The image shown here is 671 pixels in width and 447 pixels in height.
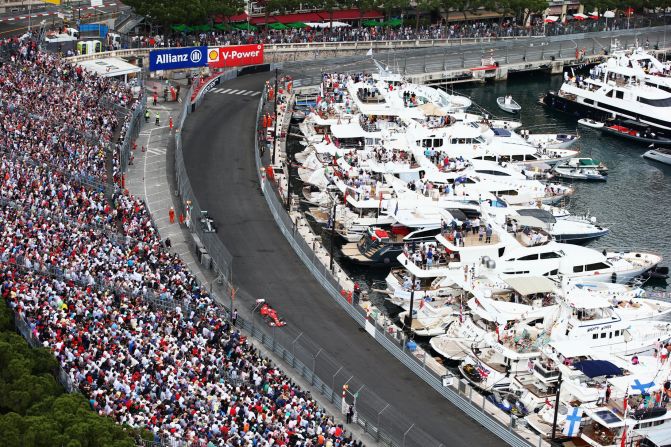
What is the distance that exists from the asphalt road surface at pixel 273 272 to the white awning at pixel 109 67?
8113 millimetres

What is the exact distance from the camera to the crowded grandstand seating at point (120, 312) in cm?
7069

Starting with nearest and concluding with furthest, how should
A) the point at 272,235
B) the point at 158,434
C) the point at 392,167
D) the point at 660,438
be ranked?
the point at 158,434 < the point at 660,438 < the point at 272,235 < the point at 392,167

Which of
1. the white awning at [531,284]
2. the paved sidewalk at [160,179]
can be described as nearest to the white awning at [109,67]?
the paved sidewalk at [160,179]

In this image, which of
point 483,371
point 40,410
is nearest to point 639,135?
point 483,371

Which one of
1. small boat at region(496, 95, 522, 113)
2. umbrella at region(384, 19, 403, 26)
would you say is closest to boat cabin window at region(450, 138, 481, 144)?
small boat at region(496, 95, 522, 113)

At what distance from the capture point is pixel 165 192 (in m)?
109

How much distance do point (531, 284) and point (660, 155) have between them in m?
49.1

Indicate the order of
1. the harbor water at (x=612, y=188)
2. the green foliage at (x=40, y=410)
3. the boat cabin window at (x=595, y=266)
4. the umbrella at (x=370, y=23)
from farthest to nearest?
the umbrella at (x=370, y=23) → the harbor water at (x=612, y=188) → the boat cabin window at (x=595, y=266) → the green foliage at (x=40, y=410)

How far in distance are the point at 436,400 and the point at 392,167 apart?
1592 inches

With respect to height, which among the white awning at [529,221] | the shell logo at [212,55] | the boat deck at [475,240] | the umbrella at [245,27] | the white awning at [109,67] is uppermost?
the white awning at [109,67]

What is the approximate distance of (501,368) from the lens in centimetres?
8831

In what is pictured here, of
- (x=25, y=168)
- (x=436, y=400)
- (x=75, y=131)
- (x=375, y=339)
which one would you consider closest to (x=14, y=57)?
(x=75, y=131)

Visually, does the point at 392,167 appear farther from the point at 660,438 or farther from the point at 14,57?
the point at 660,438

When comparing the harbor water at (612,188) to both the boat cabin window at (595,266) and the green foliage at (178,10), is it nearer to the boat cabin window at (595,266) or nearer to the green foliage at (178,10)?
the boat cabin window at (595,266)
